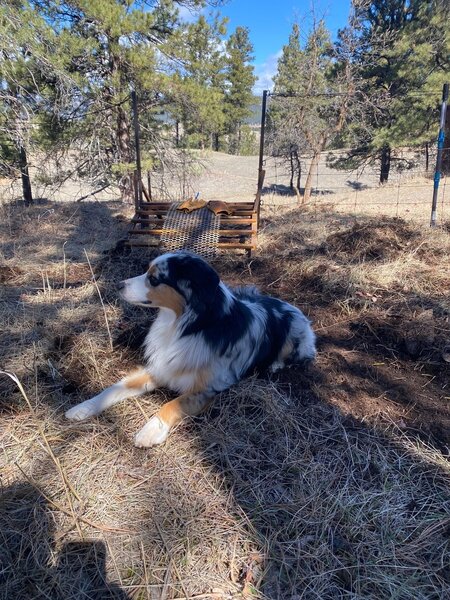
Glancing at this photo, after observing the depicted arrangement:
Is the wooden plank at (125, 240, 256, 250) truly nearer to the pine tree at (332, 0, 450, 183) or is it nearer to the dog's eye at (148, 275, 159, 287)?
the dog's eye at (148, 275, 159, 287)

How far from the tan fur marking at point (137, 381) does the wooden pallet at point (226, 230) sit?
3.66m

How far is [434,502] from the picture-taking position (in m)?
2.08

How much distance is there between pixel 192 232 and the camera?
637cm

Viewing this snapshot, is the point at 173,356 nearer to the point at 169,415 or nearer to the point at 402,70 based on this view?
the point at 169,415

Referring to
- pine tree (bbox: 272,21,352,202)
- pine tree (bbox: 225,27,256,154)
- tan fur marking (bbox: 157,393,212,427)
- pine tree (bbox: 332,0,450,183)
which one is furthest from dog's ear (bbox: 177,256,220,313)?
pine tree (bbox: 225,27,256,154)

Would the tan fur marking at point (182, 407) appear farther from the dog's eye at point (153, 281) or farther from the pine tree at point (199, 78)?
the pine tree at point (199, 78)

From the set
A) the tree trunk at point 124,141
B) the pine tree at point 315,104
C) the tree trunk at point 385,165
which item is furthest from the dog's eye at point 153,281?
the tree trunk at point 385,165

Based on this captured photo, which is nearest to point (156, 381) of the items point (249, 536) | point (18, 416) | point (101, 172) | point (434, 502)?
point (18, 416)

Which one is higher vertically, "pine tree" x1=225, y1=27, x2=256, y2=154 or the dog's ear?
"pine tree" x1=225, y1=27, x2=256, y2=154

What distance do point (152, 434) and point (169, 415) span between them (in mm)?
160

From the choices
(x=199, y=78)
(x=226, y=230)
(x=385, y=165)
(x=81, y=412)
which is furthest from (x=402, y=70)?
(x=81, y=412)

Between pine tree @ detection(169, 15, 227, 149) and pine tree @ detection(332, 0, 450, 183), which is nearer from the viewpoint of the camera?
pine tree @ detection(169, 15, 227, 149)

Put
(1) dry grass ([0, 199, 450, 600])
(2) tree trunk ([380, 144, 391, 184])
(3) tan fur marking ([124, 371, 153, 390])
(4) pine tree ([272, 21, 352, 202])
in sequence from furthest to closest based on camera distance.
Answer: (2) tree trunk ([380, 144, 391, 184]) → (4) pine tree ([272, 21, 352, 202]) → (3) tan fur marking ([124, 371, 153, 390]) → (1) dry grass ([0, 199, 450, 600])

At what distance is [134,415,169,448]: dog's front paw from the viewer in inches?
93.7
